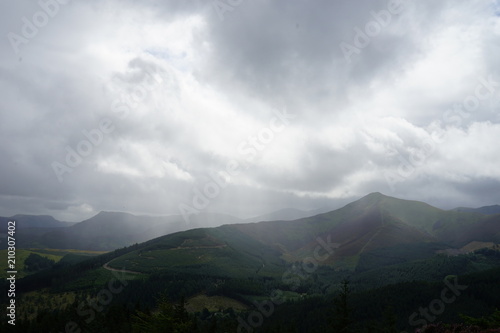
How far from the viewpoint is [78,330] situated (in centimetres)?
10912

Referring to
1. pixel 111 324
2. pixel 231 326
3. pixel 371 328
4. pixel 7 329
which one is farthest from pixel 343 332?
pixel 7 329

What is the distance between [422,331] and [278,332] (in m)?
108

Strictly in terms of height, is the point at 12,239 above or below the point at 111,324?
above

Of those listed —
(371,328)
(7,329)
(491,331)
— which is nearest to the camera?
(491,331)

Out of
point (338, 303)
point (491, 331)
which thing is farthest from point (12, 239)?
point (491, 331)

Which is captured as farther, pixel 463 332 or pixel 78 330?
pixel 78 330

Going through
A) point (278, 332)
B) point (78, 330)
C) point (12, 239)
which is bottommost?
point (278, 332)

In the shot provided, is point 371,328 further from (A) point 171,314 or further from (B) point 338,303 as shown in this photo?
(A) point 171,314

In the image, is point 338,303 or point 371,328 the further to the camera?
point 371,328

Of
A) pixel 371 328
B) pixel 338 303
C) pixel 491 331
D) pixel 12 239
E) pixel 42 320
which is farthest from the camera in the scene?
pixel 42 320

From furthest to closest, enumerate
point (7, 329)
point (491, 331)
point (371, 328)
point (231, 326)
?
1. point (7, 329)
2. point (231, 326)
3. point (371, 328)
4. point (491, 331)

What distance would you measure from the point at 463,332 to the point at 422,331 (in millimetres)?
6716

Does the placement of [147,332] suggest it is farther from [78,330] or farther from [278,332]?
[278,332]

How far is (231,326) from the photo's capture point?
Answer: 2680 inches
